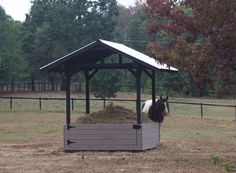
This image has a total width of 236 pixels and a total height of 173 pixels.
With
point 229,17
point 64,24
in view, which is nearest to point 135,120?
point 229,17

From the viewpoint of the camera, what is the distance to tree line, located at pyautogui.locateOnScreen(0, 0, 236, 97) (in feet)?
39.1

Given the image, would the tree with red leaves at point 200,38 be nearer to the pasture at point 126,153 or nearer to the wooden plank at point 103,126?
the pasture at point 126,153

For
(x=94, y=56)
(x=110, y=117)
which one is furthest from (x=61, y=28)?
(x=110, y=117)

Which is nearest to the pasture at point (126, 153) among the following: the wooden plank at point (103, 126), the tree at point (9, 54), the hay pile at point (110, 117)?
the wooden plank at point (103, 126)

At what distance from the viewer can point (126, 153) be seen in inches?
635

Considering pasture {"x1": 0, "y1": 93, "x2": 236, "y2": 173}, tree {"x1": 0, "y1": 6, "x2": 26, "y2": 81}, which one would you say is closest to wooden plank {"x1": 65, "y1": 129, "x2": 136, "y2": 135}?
pasture {"x1": 0, "y1": 93, "x2": 236, "y2": 173}

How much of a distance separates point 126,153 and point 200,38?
4558mm

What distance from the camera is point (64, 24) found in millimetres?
72812

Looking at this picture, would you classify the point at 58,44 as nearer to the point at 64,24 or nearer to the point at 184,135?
the point at 64,24

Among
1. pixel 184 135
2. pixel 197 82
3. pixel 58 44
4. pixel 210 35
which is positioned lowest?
pixel 184 135

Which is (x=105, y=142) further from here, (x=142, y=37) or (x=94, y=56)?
(x=142, y=37)

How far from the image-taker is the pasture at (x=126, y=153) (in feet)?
42.1


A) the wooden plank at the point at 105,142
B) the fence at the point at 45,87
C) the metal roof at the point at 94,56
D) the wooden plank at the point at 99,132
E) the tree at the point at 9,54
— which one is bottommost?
the wooden plank at the point at 105,142

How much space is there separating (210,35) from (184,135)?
36.3 ft
